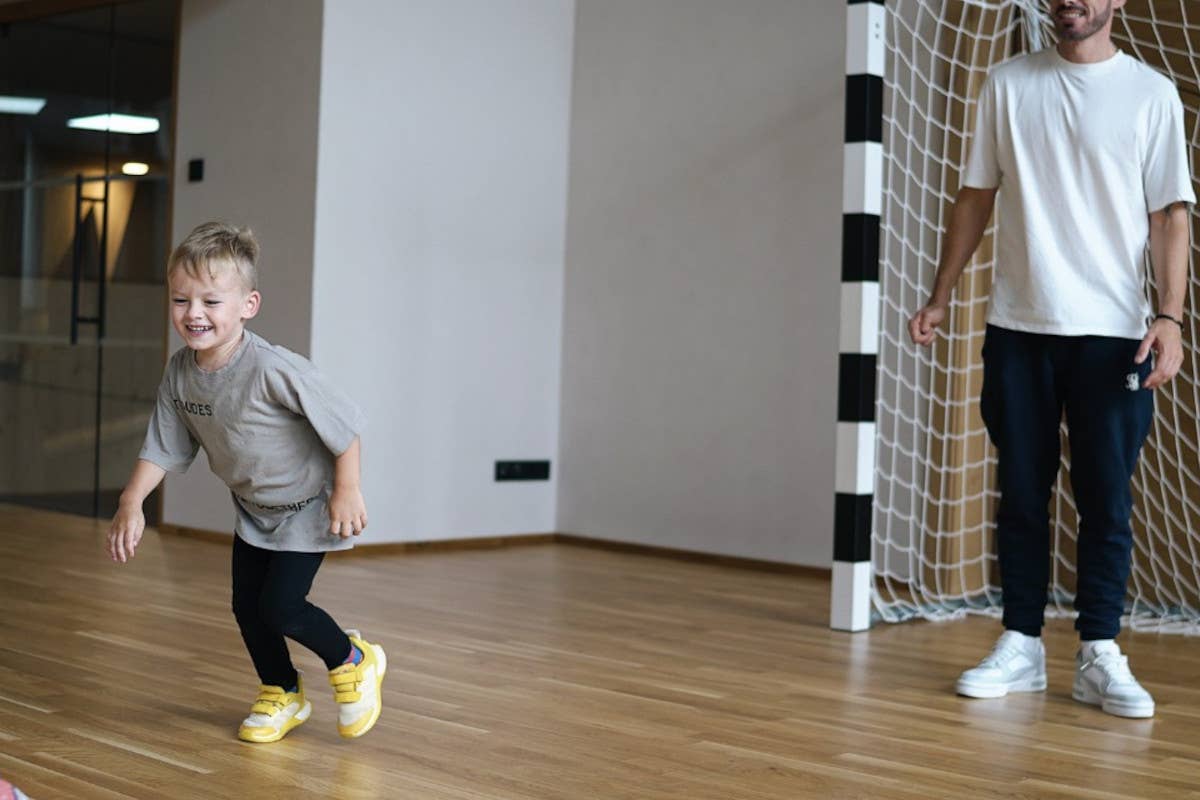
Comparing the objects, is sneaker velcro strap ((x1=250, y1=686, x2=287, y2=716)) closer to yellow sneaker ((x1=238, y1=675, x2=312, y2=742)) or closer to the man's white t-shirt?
yellow sneaker ((x1=238, y1=675, x2=312, y2=742))

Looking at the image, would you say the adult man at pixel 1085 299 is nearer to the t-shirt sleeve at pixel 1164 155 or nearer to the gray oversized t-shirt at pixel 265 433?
the t-shirt sleeve at pixel 1164 155

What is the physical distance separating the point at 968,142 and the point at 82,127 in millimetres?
3285

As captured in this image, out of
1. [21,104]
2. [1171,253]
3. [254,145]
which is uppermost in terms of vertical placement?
[21,104]

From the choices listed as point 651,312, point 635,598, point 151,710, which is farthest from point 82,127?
point 151,710

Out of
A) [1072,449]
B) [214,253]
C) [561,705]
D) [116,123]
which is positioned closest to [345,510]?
[214,253]

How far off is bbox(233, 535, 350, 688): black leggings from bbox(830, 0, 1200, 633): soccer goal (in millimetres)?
1837

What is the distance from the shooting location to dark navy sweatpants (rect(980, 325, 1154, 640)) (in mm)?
2703

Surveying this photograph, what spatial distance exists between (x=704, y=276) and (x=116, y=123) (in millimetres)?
2268

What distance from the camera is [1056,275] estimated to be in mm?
2713

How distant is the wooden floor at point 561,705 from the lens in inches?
82.7

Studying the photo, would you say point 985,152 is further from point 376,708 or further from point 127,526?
point 127,526

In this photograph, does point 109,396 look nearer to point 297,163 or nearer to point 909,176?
point 297,163

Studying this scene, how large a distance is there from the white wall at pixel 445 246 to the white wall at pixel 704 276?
0.14m

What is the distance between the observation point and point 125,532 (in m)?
2.17
